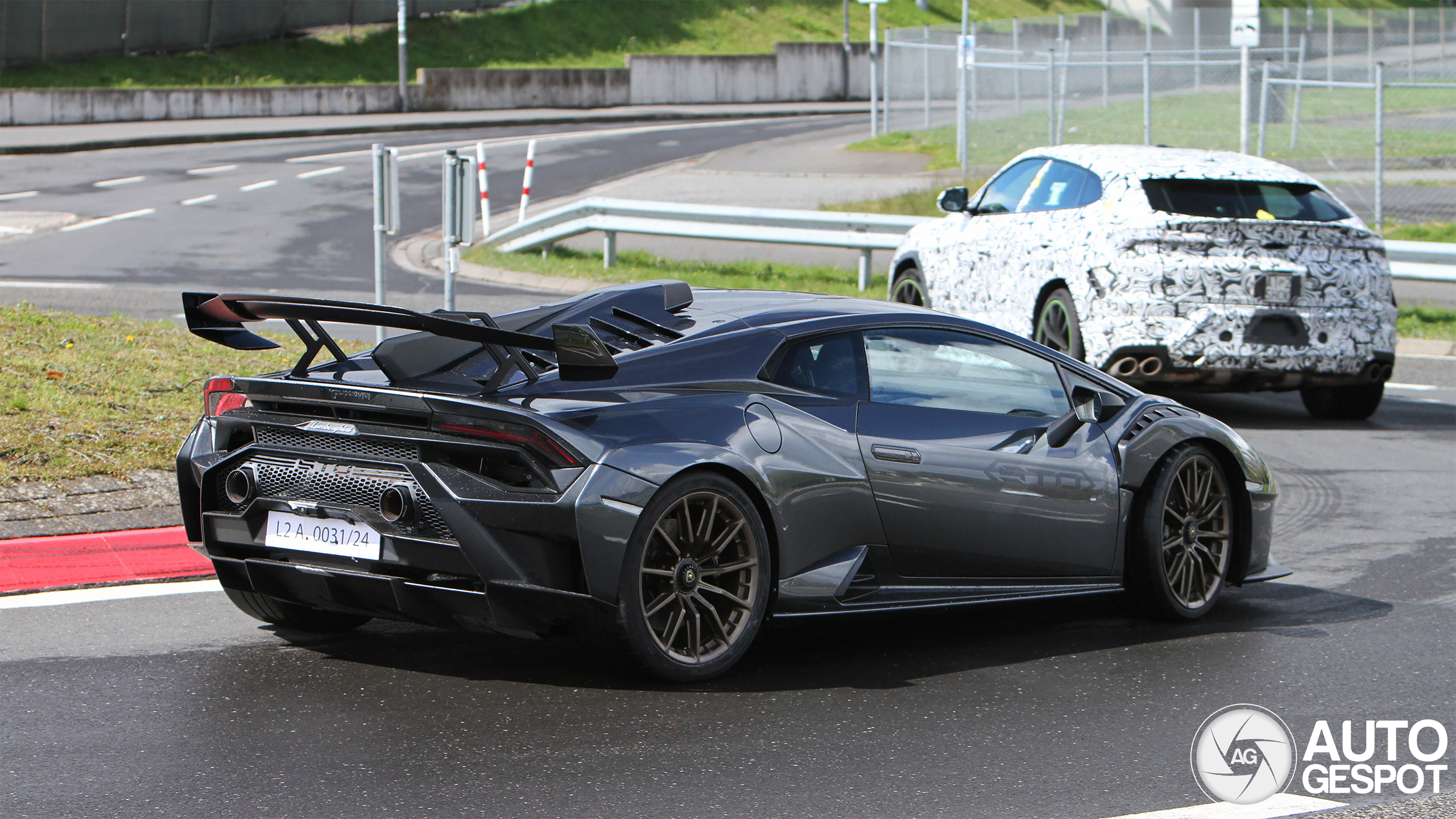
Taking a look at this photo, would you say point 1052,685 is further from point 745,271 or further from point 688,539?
point 745,271

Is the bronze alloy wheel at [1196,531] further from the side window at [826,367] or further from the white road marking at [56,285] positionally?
the white road marking at [56,285]

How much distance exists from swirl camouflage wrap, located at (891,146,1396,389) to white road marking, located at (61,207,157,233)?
14.9 metres

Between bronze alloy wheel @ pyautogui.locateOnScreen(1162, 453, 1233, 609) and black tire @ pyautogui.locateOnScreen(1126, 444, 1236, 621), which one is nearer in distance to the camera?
black tire @ pyautogui.locateOnScreen(1126, 444, 1236, 621)

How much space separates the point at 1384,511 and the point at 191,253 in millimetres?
15026

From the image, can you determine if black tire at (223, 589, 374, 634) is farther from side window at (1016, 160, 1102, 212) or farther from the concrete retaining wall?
the concrete retaining wall

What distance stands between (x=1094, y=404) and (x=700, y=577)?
6.14 feet

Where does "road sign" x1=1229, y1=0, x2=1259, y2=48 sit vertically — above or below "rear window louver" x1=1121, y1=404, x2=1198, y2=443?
above

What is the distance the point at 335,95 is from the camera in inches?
1593

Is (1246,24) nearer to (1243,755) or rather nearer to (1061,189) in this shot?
(1061,189)

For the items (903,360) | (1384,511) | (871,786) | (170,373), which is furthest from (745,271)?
(871,786)

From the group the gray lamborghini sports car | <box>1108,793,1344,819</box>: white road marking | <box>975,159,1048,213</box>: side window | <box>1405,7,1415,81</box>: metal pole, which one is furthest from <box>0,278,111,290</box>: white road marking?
<box>1405,7,1415,81</box>: metal pole

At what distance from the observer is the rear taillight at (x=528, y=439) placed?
5.00m

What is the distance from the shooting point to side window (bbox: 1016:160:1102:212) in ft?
37.4

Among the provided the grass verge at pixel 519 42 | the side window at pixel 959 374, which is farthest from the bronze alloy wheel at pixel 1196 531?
the grass verge at pixel 519 42
